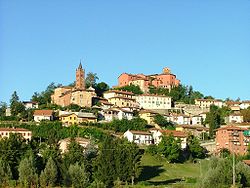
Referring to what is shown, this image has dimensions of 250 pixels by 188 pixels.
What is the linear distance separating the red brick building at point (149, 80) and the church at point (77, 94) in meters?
11.8

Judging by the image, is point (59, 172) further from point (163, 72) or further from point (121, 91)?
point (163, 72)

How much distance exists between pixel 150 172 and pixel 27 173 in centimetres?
1511

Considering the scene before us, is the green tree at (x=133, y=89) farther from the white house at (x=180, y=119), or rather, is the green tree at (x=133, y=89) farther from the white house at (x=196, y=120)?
the white house at (x=196, y=120)

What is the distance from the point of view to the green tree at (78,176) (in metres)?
42.7

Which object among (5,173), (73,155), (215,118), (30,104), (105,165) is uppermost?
(30,104)

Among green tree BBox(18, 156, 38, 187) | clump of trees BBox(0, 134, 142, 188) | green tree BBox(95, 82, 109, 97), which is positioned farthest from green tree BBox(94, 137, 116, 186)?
green tree BBox(95, 82, 109, 97)

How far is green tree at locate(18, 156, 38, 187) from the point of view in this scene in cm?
4224

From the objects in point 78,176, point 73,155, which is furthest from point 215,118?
point 78,176

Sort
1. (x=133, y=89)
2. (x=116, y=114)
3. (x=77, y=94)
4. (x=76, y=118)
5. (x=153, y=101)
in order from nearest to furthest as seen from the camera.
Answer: (x=76, y=118) < (x=116, y=114) < (x=77, y=94) < (x=153, y=101) < (x=133, y=89)

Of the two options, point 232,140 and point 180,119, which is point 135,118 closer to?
point 180,119

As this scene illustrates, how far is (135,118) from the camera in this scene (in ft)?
250

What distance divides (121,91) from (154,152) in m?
30.5

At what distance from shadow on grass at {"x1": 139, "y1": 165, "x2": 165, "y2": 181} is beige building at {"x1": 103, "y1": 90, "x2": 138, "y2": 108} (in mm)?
29966

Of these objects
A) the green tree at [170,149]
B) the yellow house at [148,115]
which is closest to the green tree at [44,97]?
the yellow house at [148,115]
